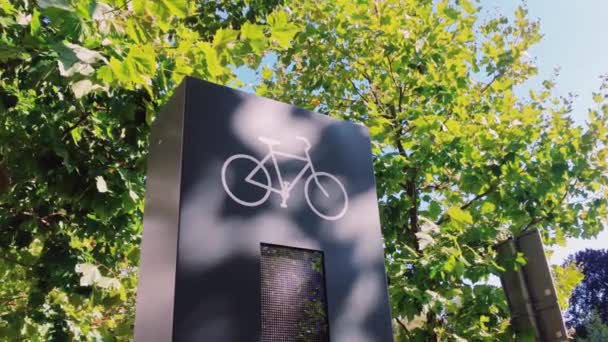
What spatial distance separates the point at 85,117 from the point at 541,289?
3926 millimetres

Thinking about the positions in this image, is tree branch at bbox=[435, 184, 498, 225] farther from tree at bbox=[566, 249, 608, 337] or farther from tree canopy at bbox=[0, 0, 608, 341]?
tree at bbox=[566, 249, 608, 337]

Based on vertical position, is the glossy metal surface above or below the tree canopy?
below

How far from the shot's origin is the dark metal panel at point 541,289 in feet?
11.5

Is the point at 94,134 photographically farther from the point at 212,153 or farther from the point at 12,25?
the point at 212,153

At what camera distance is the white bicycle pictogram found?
2912 millimetres

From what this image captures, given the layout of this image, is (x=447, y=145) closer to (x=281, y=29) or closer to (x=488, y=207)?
(x=488, y=207)

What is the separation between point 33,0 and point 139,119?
1.34 metres

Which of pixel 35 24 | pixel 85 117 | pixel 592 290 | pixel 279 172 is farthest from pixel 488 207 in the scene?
pixel 592 290

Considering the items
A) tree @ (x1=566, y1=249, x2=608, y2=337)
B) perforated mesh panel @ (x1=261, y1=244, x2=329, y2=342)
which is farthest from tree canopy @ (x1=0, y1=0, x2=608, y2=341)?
tree @ (x1=566, y1=249, x2=608, y2=337)

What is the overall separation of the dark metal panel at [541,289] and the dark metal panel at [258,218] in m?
1.19

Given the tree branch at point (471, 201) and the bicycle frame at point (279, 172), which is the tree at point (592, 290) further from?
the bicycle frame at point (279, 172)

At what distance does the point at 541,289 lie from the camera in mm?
A: 3678

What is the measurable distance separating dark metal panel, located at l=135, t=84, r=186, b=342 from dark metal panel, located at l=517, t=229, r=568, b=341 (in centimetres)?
249

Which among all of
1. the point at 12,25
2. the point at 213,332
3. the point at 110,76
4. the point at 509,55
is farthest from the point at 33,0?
the point at 509,55
